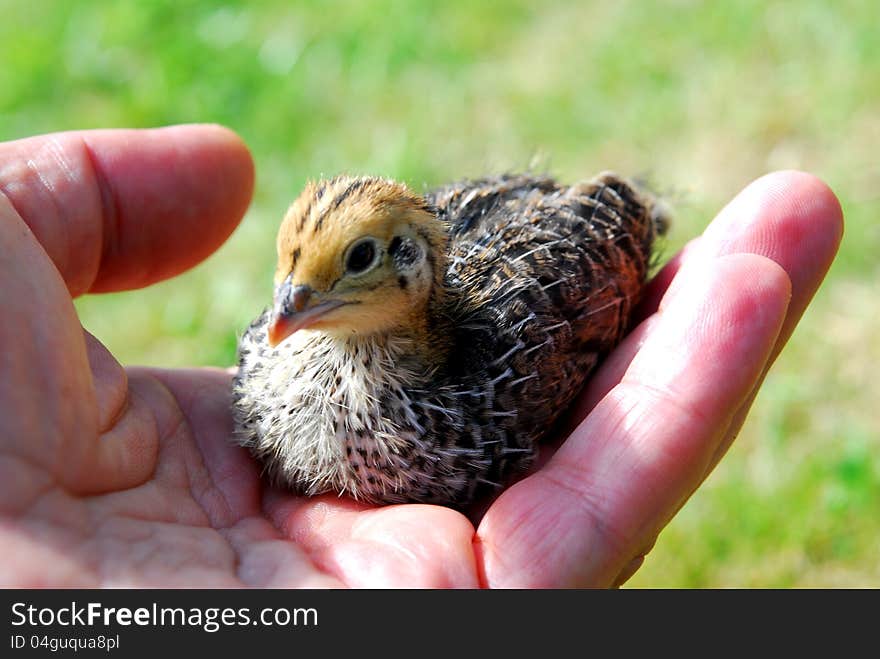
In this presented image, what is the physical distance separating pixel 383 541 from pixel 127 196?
194 centimetres

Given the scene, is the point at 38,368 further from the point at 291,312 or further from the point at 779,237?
the point at 779,237

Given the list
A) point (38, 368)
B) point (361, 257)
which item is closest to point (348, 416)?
point (361, 257)

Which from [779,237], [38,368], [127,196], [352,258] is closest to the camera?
[38,368]

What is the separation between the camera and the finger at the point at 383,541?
3047 millimetres

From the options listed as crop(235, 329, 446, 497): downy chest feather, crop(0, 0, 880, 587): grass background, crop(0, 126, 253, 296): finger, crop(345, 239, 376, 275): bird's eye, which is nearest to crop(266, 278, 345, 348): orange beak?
crop(345, 239, 376, 275): bird's eye

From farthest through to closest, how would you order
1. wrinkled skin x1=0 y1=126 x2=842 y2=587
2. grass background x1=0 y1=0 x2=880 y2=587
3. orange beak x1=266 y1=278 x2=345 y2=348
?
grass background x1=0 y1=0 x2=880 y2=587
orange beak x1=266 y1=278 x2=345 y2=348
wrinkled skin x1=0 y1=126 x2=842 y2=587

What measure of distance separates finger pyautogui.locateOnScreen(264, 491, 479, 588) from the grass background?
6.50ft

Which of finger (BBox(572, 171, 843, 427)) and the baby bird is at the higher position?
finger (BBox(572, 171, 843, 427))

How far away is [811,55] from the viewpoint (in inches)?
293

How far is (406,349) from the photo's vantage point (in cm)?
357

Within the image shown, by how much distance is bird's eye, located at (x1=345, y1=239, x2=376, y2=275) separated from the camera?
129 inches

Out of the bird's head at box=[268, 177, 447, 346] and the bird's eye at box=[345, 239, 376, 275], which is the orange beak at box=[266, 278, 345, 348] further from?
the bird's eye at box=[345, 239, 376, 275]

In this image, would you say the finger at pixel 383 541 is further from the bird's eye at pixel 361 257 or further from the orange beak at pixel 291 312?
the bird's eye at pixel 361 257

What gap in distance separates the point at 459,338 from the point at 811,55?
5.17 m
